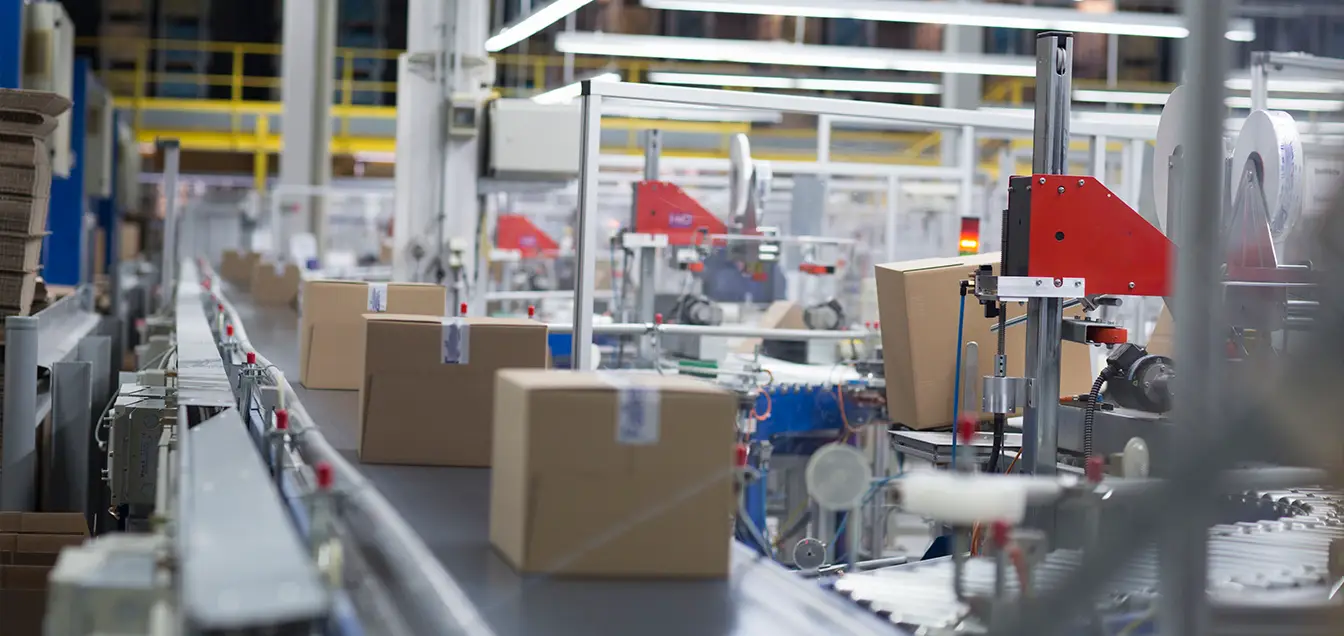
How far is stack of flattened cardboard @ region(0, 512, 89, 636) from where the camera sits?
3.18m

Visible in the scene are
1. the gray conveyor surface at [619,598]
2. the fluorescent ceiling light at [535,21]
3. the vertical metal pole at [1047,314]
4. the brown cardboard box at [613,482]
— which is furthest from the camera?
the fluorescent ceiling light at [535,21]

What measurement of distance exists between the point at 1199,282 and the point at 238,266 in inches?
422

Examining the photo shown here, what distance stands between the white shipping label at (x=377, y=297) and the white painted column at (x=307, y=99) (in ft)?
33.3

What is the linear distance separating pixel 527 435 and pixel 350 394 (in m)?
1.98

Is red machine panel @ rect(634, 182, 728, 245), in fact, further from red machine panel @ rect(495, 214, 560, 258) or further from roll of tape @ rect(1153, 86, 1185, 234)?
red machine panel @ rect(495, 214, 560, 258)

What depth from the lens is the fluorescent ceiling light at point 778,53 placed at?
7.73m

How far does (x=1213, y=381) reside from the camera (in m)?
1.52

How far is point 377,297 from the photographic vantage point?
3795 mm

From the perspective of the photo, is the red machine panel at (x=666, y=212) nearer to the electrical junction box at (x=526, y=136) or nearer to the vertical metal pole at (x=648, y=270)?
the vertical metal pole at (x=648, y=270)

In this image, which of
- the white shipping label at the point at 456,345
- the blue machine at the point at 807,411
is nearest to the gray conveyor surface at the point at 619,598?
the white shipping label at the point at 456,345

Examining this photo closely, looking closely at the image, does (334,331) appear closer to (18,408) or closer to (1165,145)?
(18,408)

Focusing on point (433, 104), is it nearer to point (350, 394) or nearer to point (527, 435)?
point (350, 394)

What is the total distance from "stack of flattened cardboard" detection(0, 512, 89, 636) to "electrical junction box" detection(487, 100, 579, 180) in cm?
298

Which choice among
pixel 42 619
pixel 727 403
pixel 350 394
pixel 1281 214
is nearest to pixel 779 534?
pixel 350 394
